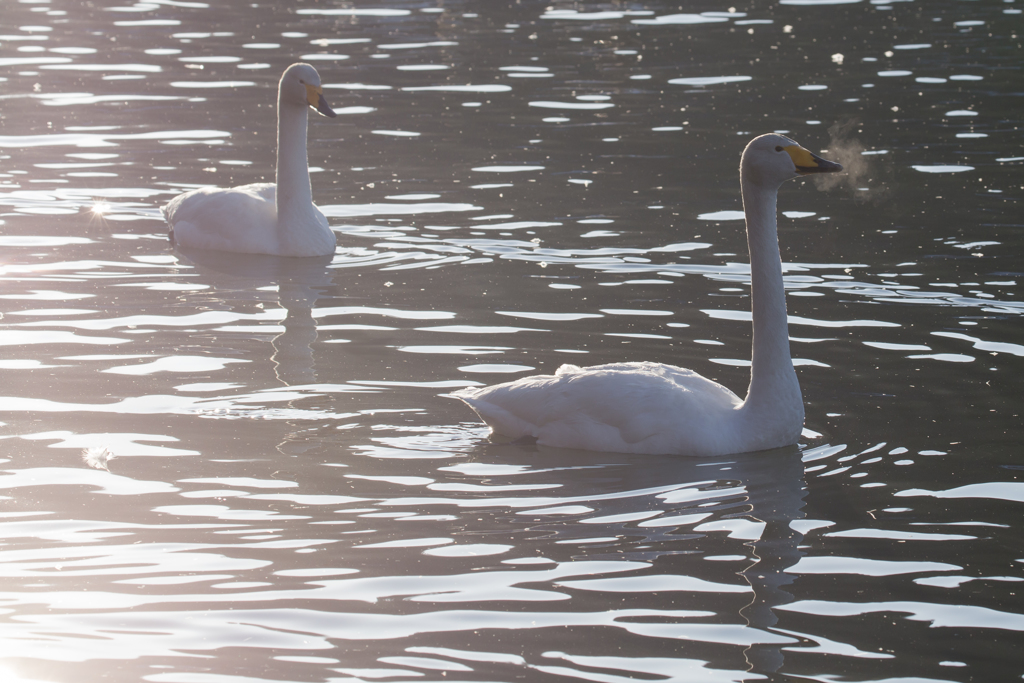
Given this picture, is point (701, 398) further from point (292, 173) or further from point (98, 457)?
point (292, 173)

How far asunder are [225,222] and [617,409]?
22.9 ft

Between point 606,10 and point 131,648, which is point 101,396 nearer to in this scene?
point 131,648

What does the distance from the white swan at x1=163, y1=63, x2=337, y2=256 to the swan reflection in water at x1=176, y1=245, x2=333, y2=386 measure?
0.43ft

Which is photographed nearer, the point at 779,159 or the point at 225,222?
the point at 779,159

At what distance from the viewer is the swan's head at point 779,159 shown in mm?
7863

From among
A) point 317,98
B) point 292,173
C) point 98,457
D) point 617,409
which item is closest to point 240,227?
point 292,173

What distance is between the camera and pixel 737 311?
10781 millimetres

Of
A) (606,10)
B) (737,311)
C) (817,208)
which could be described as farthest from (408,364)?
(606,10)

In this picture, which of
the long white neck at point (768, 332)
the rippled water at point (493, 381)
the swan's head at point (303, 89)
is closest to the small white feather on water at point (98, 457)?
the rippled water at point (493, 381)

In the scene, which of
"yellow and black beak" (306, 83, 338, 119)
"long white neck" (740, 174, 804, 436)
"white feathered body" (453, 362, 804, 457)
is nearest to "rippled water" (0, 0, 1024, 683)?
"white feathered body" (453, 362, 804, 457)

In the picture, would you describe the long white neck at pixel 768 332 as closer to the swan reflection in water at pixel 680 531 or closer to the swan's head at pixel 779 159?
the swan's head at pixel 779 159

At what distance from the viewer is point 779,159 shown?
7.87m

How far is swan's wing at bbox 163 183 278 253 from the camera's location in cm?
1365

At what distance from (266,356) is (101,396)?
4.55 ft
